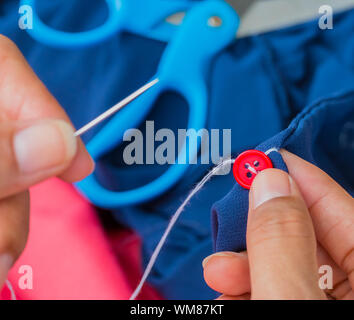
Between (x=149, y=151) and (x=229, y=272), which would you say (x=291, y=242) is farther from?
(x=149, y=151)

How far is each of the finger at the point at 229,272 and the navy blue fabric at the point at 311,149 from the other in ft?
0.05

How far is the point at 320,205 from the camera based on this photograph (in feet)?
1.23

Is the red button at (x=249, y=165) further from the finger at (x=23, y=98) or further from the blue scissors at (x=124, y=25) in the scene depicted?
the blue scissors at (x=124, y=25)

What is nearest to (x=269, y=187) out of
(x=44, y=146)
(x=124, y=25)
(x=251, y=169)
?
(x=251, y=169)

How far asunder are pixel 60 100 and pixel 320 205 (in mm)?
341

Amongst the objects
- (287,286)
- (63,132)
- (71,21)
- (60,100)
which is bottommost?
(287,286)

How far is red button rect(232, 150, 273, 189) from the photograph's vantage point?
0.36m

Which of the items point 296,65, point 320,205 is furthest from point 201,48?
point 320,205

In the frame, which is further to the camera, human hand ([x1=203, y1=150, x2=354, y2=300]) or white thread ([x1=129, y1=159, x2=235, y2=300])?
white thread ([x1=129, y1=159, x2=235, y2=300])

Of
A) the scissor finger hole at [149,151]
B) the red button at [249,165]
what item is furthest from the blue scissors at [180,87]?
the red button at [249,165]

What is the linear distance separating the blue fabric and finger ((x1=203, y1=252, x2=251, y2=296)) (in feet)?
0.23

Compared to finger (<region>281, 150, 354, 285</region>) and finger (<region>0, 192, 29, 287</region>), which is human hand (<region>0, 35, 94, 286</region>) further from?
finger (<region>281, 150, 354, 285</region>)

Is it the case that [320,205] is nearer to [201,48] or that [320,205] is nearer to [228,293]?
[228,293]

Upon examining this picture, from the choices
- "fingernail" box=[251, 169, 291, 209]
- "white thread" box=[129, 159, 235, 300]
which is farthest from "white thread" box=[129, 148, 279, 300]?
"fingernail" box=[251, 169, 291, 209]
